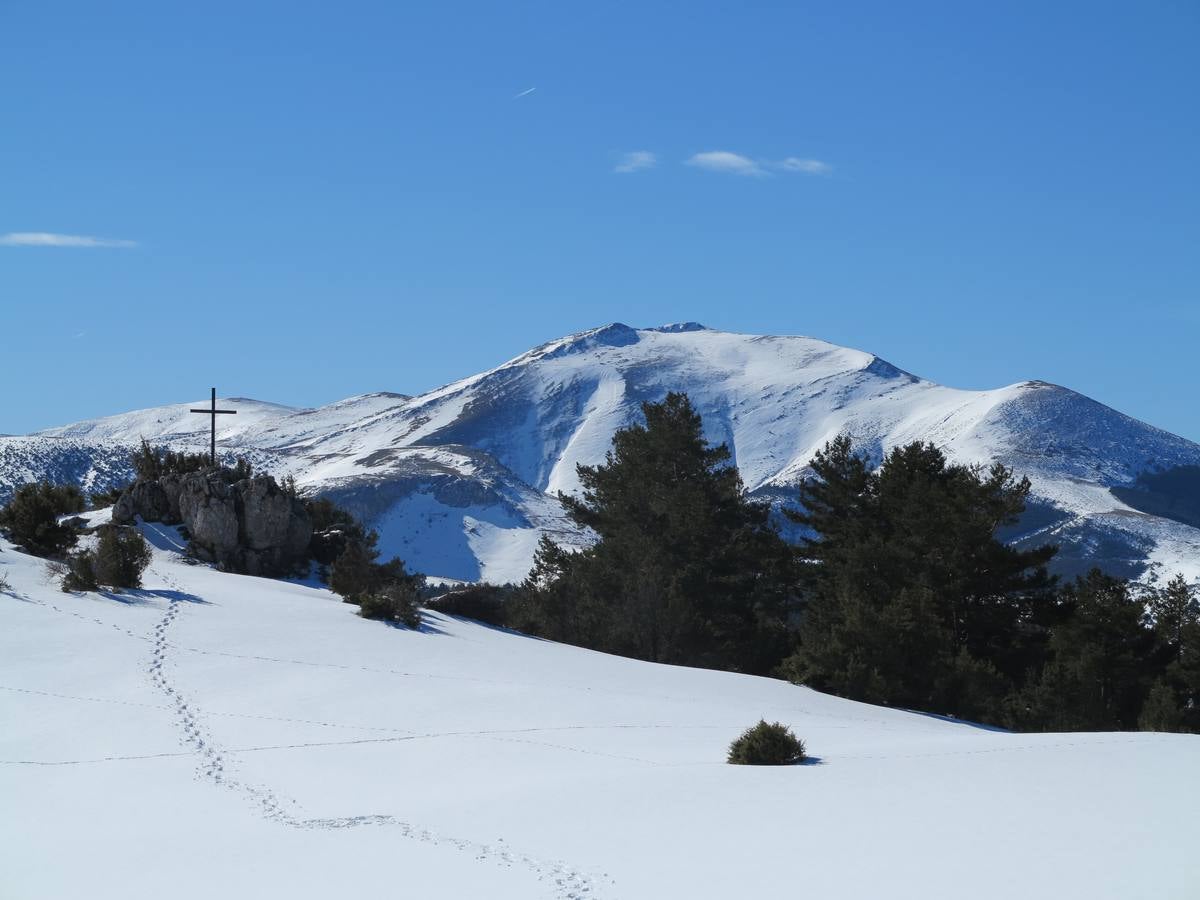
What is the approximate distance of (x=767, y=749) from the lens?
12.3m

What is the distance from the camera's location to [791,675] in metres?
26.3

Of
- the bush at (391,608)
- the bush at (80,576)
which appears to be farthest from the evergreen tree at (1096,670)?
the bush at (80,576)

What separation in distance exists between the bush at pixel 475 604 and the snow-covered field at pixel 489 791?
9.11 metres

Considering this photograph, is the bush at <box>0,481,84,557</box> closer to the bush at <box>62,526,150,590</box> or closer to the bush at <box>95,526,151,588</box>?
the bush at <box>62,526,150,590</box>

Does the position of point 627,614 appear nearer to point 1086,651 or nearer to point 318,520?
point 318,520

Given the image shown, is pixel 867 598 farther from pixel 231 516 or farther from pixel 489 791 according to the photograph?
pixel 489 791

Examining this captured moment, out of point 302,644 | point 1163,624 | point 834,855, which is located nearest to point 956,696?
point 1163,624

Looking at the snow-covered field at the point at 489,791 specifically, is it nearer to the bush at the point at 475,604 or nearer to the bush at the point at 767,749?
the bush at the point at 767,749

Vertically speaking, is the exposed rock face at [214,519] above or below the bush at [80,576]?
above

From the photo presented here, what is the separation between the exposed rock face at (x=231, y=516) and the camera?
28.0 meters

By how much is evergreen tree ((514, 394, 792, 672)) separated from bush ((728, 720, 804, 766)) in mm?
19491

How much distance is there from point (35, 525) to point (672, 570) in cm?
1669

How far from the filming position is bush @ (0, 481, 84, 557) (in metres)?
25.1

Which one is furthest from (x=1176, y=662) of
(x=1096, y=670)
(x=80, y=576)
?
(x=80, y=576)
